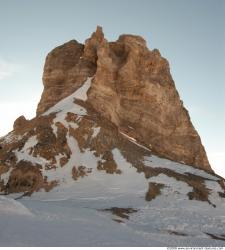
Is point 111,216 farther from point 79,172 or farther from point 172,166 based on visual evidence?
point 172,166

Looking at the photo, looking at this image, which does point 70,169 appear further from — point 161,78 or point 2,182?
point 161,78

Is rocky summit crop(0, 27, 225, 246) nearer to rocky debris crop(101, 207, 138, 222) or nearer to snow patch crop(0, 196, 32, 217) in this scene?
snow patch crop(0, 196, 32, 217)

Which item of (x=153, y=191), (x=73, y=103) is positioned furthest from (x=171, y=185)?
(x=73, y=103)

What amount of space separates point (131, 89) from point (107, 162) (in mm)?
25636

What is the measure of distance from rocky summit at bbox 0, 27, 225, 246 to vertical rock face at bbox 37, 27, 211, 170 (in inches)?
7.5

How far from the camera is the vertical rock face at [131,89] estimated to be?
7406 centimetres

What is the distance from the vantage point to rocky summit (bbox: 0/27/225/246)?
2765 centimetres

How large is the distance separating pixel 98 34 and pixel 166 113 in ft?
62.0

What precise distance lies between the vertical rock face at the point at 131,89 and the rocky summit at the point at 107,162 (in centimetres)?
19

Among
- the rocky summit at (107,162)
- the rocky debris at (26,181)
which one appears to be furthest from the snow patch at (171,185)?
the rocky debris at (26,181)

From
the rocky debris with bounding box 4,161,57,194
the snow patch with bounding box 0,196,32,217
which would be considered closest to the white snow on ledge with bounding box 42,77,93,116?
the rocky debris with bounding box 4,161,57,194

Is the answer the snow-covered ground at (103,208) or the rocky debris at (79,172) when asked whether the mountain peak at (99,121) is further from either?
the snow-covered ground at (103,208)

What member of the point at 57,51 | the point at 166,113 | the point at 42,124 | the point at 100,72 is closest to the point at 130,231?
the point at 42,124

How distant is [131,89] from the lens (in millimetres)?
77812
